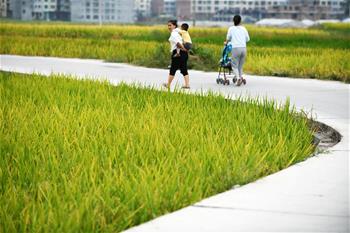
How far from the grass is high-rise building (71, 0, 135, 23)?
539 ft

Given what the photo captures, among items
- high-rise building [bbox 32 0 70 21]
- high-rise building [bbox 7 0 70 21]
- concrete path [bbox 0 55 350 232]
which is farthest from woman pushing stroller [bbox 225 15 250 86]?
high-rise building [bbox 32 0 70 21]

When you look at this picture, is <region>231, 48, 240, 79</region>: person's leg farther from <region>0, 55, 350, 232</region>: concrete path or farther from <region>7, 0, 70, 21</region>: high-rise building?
<region>7, 0, 70, 21</region>: high-rise building

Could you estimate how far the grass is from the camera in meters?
5.70

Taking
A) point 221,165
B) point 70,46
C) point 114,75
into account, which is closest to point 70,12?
point 70,46

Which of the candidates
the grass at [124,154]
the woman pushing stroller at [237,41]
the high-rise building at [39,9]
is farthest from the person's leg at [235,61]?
the high-rise building at [39,9]

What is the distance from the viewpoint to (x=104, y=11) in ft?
575

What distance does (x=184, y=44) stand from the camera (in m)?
16.8

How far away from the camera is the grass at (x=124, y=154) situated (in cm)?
570

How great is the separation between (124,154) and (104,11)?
170346mm

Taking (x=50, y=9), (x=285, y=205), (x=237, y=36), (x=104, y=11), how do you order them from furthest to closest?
(x=50, y=9), (x=104, y=11), (x=237, y=36), (x=285, y=205)

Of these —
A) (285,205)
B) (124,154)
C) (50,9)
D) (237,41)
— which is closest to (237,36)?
(237,41)

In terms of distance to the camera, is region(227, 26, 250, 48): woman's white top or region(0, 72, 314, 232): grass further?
region(227, 26, 250, 48): woman's white top

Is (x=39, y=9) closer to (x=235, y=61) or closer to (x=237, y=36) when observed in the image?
(x=235, y=61)

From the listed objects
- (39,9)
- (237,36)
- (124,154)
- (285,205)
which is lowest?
(285,205)
